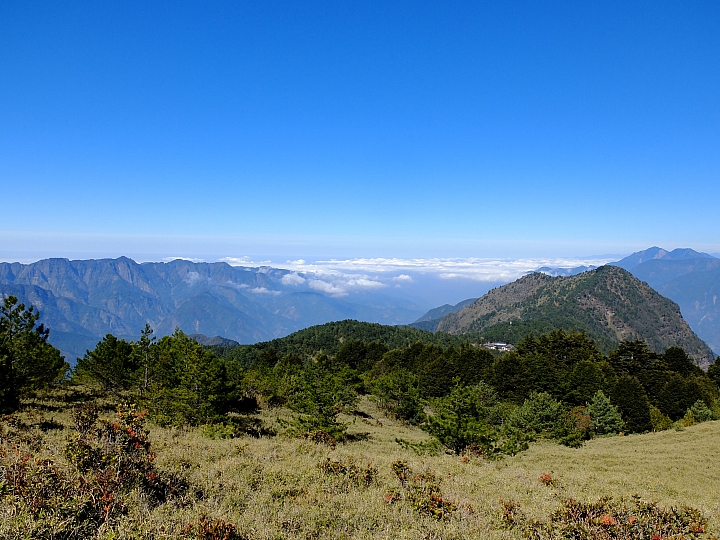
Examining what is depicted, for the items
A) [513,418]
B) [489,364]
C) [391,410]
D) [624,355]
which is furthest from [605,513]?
[624,355]

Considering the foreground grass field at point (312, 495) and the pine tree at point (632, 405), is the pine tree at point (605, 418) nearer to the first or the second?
the pine tree at point (632, 405)

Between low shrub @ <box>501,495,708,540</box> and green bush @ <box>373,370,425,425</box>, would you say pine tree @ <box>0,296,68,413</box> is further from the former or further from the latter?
green bush @ <box>373,370,425,425</box>

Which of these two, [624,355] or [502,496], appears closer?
[502,496]

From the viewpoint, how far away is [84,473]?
7852mm

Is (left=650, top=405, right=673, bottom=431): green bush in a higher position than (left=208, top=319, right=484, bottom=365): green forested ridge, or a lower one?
higher

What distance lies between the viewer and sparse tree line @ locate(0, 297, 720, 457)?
835 inches

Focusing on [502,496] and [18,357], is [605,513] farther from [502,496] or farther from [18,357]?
[18,357]

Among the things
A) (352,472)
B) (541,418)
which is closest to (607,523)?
(352,472)

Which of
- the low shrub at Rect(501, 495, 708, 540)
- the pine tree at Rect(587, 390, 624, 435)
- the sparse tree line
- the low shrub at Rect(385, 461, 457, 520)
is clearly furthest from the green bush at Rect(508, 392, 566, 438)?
the low shrub at Rect(501, 495, 708, 540)

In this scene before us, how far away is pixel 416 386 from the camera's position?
57.0m

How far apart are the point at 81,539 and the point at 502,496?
937cm

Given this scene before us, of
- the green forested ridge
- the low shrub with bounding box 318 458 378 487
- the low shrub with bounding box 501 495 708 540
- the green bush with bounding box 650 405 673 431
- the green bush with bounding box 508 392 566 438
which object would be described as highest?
the low shrub with bounding box 501 495 708 540

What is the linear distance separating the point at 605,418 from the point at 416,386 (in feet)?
78.2

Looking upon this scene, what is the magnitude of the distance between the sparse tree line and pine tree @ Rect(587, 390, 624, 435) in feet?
0.38
